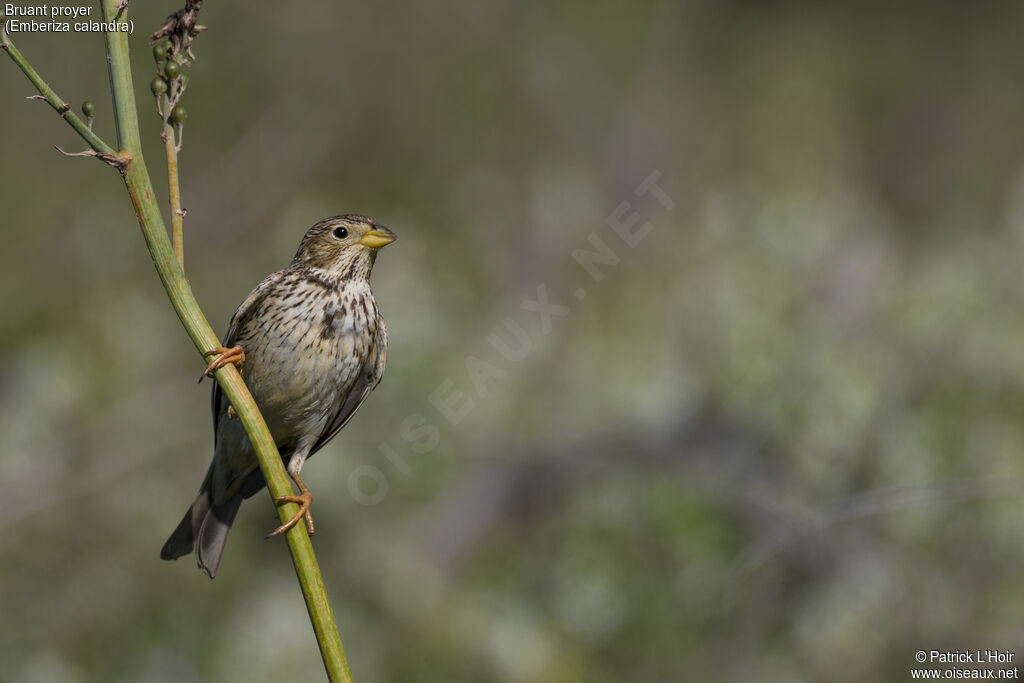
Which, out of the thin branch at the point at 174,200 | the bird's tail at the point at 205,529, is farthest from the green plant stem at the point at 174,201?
the bird's tail at the point at 205,529

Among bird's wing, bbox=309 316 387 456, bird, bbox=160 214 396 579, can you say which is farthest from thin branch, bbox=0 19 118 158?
bird's wing, bbox=309 316 387 456

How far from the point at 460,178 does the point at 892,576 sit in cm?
533

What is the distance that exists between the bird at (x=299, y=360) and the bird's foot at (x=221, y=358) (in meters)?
0.13

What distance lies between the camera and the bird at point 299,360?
312 cm

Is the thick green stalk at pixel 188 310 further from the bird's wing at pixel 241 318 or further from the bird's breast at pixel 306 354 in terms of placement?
the bird's wing at pixel 241 318

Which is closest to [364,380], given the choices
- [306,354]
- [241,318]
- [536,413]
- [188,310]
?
[306,354]

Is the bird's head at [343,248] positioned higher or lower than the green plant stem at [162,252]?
higher

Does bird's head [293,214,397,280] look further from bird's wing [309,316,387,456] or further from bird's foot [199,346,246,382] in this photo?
bird's foot [199,346,246,382]

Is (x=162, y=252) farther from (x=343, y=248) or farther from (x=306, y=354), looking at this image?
(x=343, y=248)

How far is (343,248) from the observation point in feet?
10.9

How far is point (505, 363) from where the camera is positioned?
6.93m

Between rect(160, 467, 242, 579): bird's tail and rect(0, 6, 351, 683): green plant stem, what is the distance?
1.58 meters

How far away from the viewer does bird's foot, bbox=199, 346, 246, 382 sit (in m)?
1.53

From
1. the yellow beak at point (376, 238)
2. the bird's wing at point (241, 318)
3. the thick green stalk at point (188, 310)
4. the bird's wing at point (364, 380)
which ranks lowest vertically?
the thick green stalk at point (188, 310)
